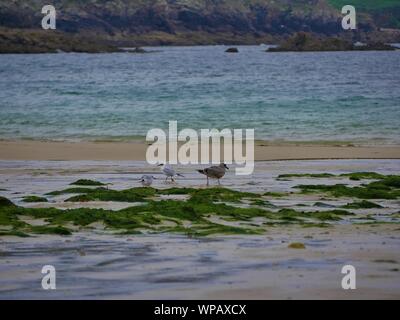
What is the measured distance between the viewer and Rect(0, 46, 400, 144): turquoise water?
112 ft

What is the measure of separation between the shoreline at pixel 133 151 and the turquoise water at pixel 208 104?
3039mm

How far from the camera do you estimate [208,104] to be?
47.1 metres

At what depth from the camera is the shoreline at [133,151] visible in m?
23.7

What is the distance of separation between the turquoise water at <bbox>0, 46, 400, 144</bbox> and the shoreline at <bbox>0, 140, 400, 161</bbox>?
3.04m

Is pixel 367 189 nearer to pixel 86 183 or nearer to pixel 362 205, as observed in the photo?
pixel 362 205

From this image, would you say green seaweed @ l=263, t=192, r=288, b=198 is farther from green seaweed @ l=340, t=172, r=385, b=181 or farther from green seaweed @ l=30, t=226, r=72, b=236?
green seaweed @ l=30, t=226, r=72, b=236

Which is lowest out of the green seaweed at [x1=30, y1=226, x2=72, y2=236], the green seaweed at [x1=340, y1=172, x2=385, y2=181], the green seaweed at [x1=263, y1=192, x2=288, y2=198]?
the green seaweed at [x1=340, y1=172, x2=385, y2=181]

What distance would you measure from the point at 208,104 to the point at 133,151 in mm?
21600

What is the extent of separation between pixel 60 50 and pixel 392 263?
14377 centimetres
